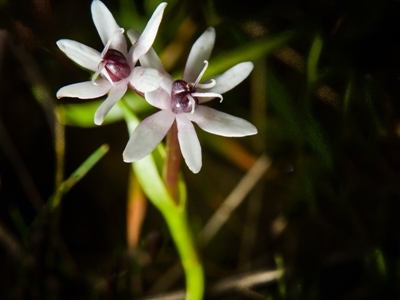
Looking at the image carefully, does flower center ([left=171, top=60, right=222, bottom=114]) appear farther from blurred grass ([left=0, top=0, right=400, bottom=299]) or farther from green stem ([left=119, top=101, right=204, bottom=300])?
blurred grass ([left=0, top=0, right=400, bottom=299])

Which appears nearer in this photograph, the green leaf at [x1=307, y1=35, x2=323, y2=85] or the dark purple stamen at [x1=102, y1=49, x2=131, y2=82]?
the dark purple stamen at [x1=102, y1=49, x2=131, y2=82]

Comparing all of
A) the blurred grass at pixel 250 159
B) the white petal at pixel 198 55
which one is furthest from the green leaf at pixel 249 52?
the white petal at pixel 198 55

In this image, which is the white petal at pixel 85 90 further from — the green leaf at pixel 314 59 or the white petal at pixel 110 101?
the green leaf at pixel 314 59

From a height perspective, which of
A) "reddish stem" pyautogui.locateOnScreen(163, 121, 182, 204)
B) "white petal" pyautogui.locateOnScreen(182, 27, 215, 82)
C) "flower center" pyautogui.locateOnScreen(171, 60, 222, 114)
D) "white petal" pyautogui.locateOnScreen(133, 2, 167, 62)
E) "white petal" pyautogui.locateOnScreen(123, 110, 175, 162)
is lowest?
"reddish stem" pyautogui.locateOnScreen(163, 121, 182, 204)

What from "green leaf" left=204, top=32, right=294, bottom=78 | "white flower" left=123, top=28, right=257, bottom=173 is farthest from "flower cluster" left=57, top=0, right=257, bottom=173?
"green leaf" left=204, top=32, right=294, bottom=78

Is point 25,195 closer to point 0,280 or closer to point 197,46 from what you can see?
point 0,280

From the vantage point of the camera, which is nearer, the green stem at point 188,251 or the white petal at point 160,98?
the white petal at point 160,98

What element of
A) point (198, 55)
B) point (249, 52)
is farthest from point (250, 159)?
point (198, 55)

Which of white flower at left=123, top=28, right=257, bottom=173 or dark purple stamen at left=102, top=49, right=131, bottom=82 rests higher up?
dark purple stamen at left=102, top=49, right=131, bottom=82
